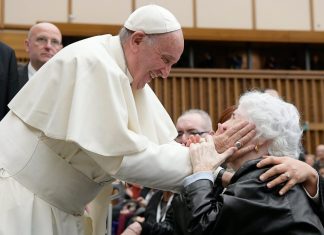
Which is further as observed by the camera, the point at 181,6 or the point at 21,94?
the point at 181,6

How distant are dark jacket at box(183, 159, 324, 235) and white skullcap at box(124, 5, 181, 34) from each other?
590 millimetres

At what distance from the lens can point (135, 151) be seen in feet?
6.61

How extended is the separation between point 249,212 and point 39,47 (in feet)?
7.72

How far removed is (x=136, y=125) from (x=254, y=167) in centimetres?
45

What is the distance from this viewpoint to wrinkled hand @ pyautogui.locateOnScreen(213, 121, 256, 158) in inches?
86.5

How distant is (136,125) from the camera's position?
7.02 ft

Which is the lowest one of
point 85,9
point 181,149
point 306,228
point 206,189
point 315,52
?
point 306,228

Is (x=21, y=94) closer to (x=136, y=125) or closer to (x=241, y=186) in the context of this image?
(x=136, y=125)

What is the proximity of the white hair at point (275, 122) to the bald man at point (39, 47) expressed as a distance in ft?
6.20

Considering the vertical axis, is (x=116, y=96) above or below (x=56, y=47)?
below

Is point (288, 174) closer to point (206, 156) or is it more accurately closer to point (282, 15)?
point (206, 156)

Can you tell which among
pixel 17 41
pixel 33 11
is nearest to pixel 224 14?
pixel 33 11

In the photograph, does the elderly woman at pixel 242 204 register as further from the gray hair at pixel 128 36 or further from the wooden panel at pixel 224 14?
the wooden panel at pixel 224 14

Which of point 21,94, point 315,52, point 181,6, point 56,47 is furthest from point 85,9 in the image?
point 21,94
